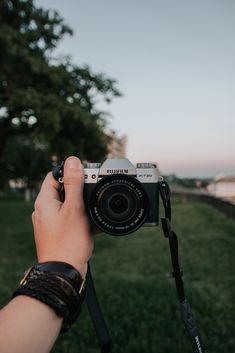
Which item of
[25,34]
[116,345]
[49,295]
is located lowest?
[116,345]

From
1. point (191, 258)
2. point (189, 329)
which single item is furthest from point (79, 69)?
point (189, 329)

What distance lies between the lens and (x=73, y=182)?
3.73 feet

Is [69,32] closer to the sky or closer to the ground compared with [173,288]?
closer to the sky

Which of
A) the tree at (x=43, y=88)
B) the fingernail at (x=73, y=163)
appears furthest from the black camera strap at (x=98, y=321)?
the tree at (x=43, y=88)

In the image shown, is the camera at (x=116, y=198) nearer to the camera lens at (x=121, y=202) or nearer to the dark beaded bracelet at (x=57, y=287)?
the camera lens at (x=121, y=202)

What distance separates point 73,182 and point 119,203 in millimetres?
422

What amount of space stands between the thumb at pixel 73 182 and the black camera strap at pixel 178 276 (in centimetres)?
57

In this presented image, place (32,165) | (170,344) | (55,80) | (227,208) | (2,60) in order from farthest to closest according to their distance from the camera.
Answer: (32,165) < (227,208) < (55,80) < (2,60) < (170,344)

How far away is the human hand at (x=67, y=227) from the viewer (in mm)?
1011

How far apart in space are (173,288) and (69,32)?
33.7ft

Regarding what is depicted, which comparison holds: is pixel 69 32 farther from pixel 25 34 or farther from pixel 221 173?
pixel 221 173

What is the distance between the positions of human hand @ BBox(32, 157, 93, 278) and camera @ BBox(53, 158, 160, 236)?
0.53 ft

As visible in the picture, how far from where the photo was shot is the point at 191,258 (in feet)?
24.2

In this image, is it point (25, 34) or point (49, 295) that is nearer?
point (49, 295)
